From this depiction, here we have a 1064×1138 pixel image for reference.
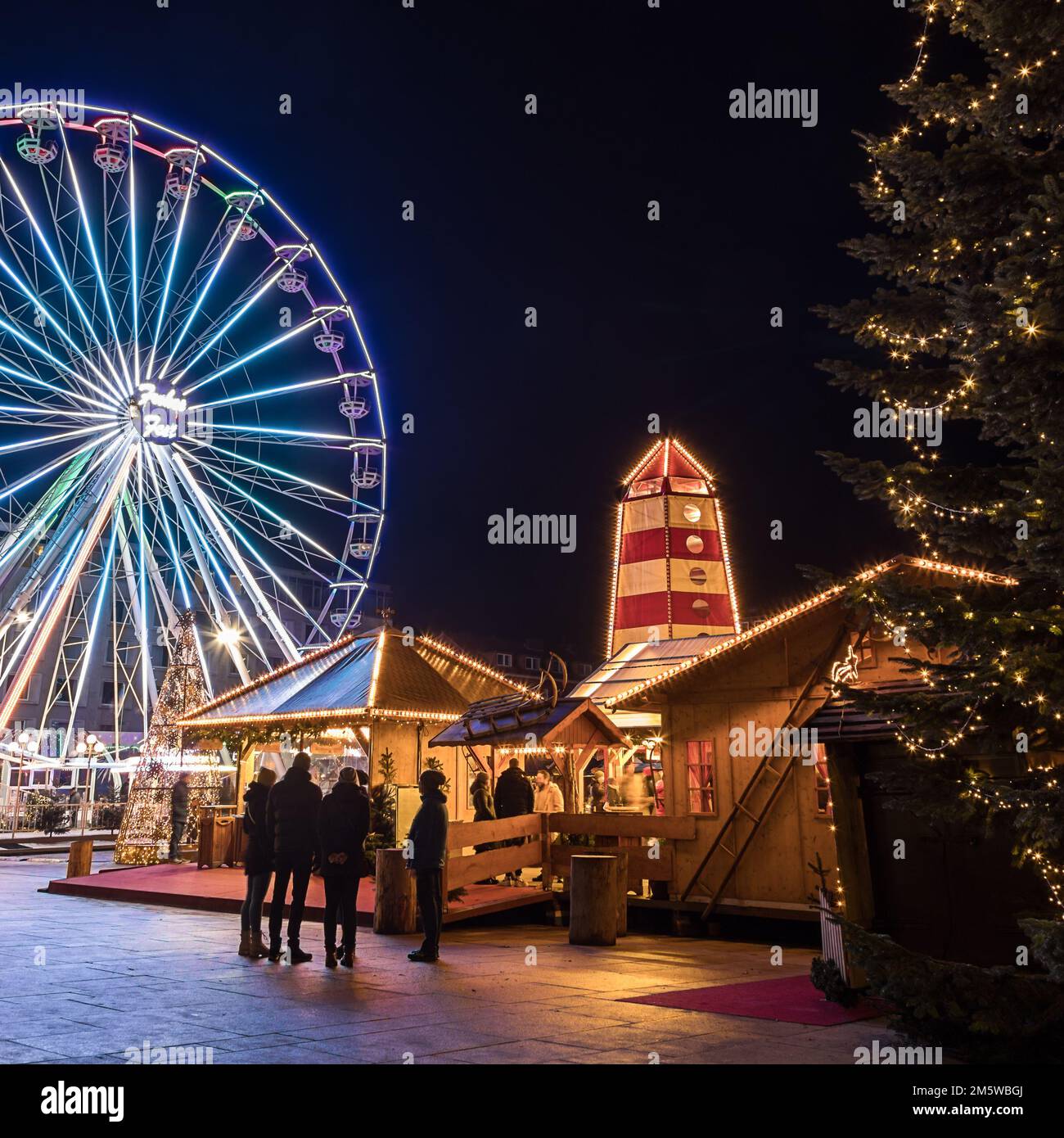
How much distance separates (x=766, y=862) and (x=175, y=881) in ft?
33.8

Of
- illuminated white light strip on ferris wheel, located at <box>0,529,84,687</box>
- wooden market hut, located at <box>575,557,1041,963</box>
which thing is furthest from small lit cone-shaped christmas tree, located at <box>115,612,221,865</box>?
wooden market hut, located at <box>575,557,1041,963</box>

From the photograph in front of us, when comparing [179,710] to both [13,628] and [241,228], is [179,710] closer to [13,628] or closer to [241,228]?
[241,228]

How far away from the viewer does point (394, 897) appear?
13914 mm

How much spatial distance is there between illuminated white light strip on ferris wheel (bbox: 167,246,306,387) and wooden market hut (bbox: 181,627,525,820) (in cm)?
733

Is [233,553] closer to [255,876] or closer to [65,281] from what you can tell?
[65,281]

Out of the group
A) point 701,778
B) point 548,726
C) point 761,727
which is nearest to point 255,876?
point 548,726

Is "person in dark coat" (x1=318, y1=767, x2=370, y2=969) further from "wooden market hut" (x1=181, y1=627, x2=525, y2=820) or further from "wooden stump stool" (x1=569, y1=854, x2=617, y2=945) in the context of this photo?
"wooden market hut" (x1=181, y1=627, x2=525, y2=820)

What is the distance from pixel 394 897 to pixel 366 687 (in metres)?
7.85

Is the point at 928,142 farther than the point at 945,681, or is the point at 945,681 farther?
the point at 928,142

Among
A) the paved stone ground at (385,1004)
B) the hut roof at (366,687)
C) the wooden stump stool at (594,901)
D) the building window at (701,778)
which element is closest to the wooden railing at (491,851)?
the paved stone ground at (385,1004)

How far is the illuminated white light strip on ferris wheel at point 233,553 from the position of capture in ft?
83.8
